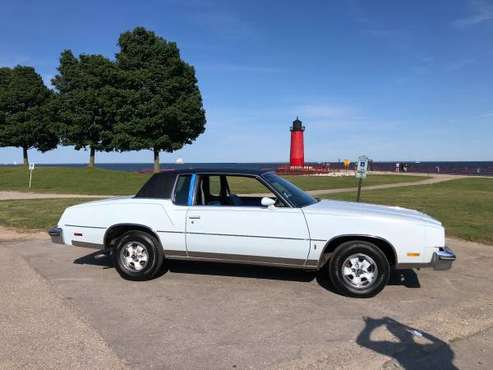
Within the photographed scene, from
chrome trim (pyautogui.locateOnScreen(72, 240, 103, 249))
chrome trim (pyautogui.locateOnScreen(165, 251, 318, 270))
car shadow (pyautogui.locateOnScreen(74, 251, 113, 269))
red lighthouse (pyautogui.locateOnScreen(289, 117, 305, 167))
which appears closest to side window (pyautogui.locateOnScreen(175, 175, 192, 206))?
chrome trim (pyautogui.locateOnScreen(165, 251, 318, 270))

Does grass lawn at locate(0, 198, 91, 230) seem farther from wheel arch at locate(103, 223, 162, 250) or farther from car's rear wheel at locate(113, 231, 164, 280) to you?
car's rear wheel at locate(113, 231, 164, 280)

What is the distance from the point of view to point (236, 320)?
454 centimetres

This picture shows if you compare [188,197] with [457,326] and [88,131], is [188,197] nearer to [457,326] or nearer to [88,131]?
[457,326]

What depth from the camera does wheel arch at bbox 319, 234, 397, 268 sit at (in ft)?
17.3

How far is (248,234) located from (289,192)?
34.5 inches

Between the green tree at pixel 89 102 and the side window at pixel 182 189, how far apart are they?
28535 millimetres

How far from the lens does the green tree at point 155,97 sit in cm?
3200

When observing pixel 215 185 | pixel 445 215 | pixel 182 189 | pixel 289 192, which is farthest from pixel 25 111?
pixel 289 192

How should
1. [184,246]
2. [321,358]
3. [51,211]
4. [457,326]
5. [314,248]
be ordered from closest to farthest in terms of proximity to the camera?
[321,358], [457,326], [314,248], [184,246], [51,211]

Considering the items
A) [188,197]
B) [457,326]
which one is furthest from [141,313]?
[457,326]

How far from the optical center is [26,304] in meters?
4.94

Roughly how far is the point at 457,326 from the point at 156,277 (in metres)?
3.83

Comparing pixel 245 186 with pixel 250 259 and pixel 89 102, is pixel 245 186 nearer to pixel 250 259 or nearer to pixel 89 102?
pixel 250 259

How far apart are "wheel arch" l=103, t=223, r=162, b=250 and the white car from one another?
0.05ft
